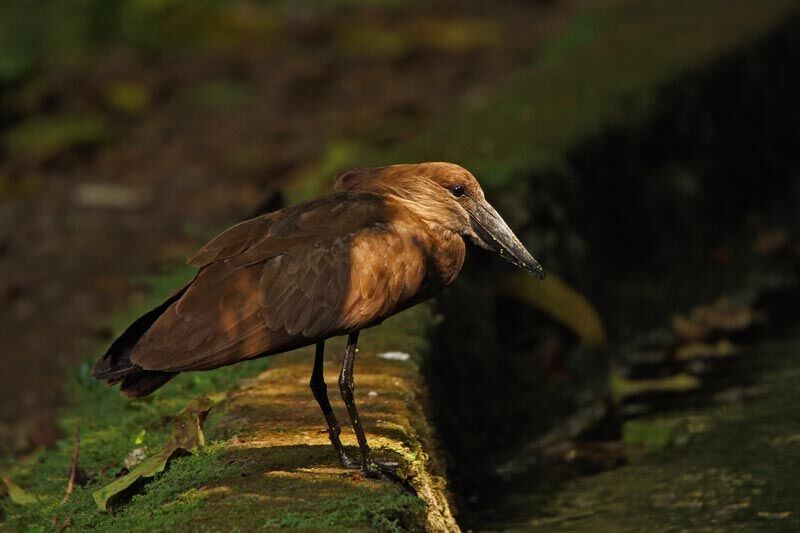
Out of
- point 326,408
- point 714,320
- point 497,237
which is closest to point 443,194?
Answer: point 497,237

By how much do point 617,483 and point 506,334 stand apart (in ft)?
5.99

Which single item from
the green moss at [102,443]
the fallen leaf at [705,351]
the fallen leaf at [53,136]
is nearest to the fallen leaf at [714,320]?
the fallen leaf at [705,351]

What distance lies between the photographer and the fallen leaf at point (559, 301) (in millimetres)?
8102

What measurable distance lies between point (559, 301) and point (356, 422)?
127 inches

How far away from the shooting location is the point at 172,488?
16.5 feet

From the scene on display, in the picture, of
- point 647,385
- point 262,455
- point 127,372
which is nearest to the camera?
point 127,372

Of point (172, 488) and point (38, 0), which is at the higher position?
point (38, 0)

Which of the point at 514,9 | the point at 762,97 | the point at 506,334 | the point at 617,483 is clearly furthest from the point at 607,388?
the point at 514,9

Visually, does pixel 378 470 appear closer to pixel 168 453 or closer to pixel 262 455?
pixel 262 455

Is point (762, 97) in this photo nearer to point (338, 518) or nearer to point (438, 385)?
point (438, 385)

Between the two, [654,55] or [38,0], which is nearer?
[654,55]

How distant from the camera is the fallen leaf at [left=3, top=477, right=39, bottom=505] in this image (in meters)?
5.84

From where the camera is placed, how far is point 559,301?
8.11m

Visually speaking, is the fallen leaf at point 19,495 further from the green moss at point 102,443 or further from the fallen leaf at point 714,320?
the fallen leaf at point 714,320
